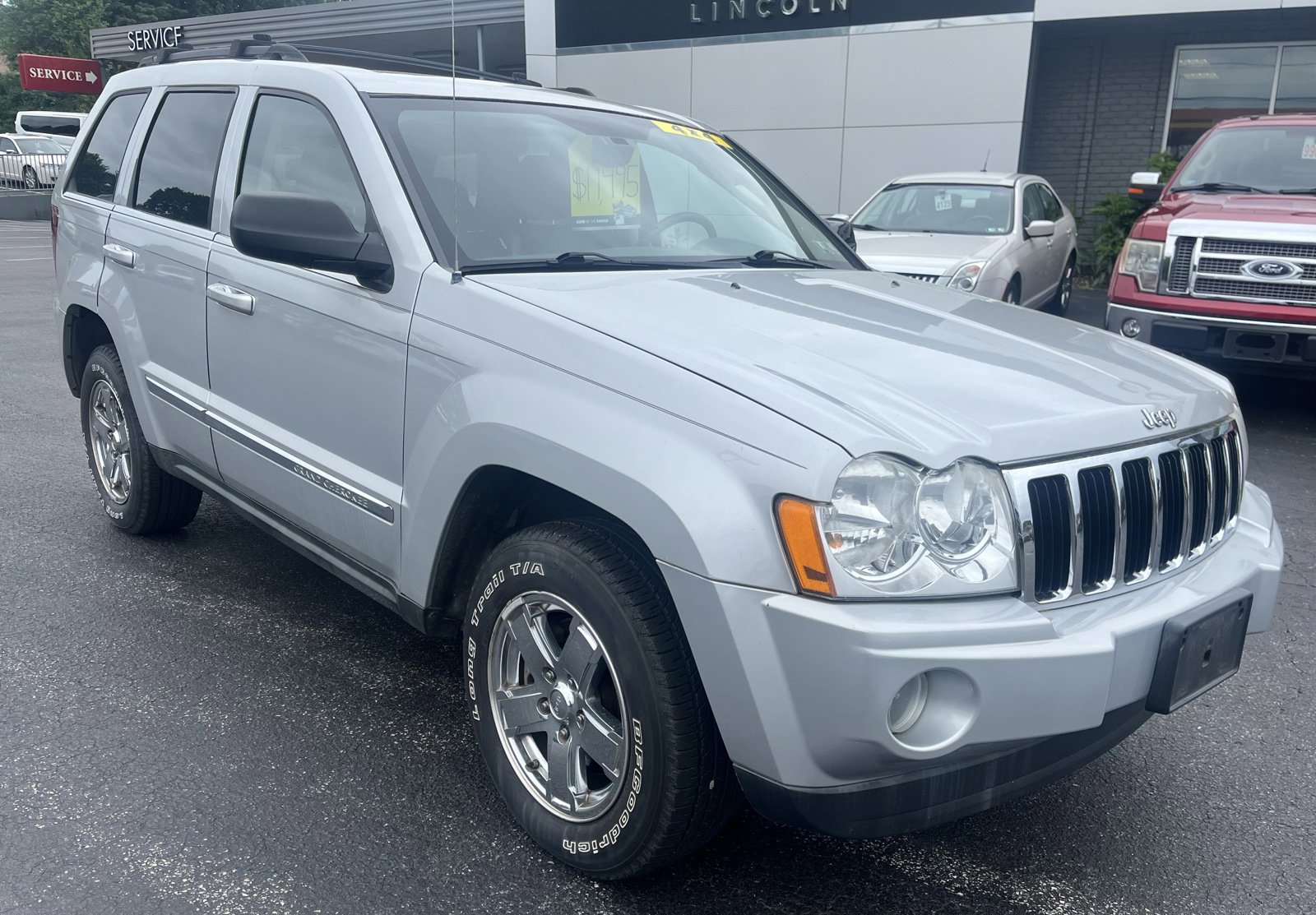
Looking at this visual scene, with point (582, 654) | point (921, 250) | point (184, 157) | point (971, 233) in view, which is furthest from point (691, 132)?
point (971, 233)

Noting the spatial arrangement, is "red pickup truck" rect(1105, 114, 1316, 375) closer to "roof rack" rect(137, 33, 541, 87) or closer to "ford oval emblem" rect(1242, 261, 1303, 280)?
"ford oval emblem" rect(1242, 261, 1303, 280)

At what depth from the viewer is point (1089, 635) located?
212cm

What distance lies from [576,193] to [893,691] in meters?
1.92

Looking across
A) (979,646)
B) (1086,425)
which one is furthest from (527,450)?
(1086,425)

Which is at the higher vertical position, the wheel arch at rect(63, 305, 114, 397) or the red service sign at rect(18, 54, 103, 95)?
the red service sign at rect(18, 54, 103, 95)

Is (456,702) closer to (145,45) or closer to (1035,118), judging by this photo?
(1035,118)

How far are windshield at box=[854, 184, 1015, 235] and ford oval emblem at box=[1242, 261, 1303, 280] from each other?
274cm

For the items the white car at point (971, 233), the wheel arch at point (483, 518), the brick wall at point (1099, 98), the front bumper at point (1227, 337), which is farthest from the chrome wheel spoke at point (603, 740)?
the brick wall at point (1099, 98)

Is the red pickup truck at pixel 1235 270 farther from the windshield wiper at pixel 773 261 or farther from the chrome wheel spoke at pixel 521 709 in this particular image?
the chrome wheel spoke at pixel 521 709

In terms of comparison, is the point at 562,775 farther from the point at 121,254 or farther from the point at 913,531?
the point at 121,254

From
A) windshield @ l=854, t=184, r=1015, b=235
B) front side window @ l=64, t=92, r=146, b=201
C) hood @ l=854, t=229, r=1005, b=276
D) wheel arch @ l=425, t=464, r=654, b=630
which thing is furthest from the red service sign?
wheel arch @ l=425, t=464, r=654, b=630

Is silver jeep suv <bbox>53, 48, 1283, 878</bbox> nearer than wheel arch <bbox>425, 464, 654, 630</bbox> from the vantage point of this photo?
Yes

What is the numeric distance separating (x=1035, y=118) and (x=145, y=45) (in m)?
25.1

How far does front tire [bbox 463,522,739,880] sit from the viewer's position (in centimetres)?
222
